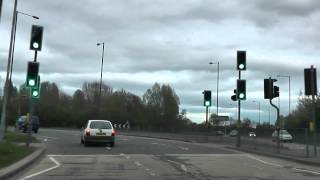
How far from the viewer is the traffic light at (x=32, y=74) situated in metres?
27.1

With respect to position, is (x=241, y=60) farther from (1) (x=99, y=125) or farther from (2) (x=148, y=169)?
(2) (x=148, y=169)

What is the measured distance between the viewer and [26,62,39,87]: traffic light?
27109 millimetres

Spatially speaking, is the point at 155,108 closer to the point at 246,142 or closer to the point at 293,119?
the point at 293,119

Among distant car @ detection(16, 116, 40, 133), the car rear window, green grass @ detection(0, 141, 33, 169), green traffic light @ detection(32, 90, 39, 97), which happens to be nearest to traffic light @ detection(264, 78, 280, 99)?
the car rear window

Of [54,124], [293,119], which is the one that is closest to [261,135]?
[293,119]

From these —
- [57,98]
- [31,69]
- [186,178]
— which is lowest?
[186,178]

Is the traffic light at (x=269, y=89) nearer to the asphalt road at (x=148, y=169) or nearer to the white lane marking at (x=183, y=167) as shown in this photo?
the asphalt road at (x=148, y=169)

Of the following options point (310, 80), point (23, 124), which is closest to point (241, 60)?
point (310, 80)

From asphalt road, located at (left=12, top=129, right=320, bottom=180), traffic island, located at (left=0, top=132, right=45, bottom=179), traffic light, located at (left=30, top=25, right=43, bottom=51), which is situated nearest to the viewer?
traffic island, located at (left=0, top=132, right=45, bottom=179)

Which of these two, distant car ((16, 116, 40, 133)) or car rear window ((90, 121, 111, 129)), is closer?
car rear window ((90, 121, 111, 129))

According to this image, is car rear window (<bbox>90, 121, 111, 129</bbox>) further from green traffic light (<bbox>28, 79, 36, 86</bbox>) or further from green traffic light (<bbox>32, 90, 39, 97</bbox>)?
green traffic light (<bbox>28, 79, 36, 86</bbox>)

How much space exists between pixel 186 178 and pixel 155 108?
404 feet

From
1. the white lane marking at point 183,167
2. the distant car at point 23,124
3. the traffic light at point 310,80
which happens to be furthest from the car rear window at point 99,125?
the distant car at point 23,124

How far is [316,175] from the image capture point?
1939 cm
